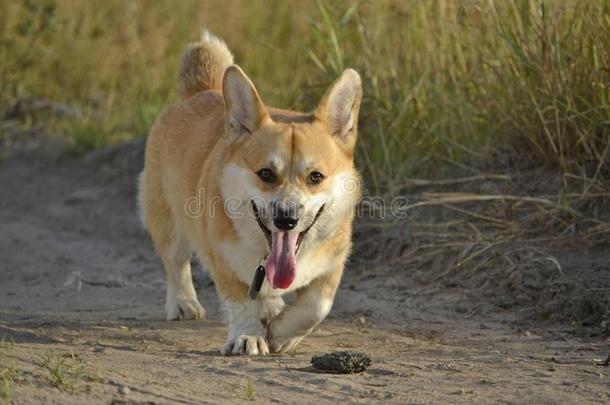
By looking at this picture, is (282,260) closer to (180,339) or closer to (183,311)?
(180,339)

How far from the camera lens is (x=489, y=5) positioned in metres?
6.59

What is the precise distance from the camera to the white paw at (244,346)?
4.80 meters

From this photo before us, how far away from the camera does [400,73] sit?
7.56 metres

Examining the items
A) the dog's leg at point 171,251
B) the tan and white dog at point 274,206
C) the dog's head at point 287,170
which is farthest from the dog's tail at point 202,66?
the dog's head at point 287,170

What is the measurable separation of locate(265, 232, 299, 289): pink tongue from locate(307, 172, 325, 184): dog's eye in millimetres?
269

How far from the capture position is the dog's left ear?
16.8ft

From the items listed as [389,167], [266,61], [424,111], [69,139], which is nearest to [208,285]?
[389,167]

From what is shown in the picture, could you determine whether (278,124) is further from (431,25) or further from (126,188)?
(126,188)

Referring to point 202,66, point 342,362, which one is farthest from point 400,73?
point 342,362

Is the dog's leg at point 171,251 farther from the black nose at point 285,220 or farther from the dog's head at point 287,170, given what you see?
the black nose at point 285,220

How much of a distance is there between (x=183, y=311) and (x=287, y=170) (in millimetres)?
1419

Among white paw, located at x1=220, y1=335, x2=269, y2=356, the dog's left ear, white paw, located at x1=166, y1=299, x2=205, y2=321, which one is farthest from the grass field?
white paw, located at x1=220, y1=335, x2=269, y2=356

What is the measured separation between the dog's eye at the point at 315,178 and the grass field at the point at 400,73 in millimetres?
1919

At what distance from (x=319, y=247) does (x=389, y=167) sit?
2.26 metres
